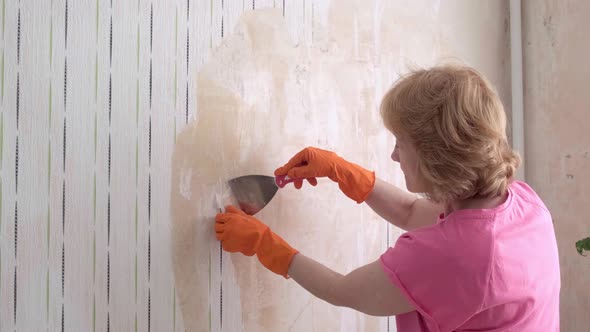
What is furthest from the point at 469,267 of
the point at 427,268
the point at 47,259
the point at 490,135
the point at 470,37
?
the point at 470,37

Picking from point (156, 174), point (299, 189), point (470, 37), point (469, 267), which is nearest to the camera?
point (469, 267)

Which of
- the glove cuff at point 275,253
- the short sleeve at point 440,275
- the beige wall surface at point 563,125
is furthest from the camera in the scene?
the beige wall surface at point 563,125

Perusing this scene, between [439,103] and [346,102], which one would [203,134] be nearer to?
[346,102]

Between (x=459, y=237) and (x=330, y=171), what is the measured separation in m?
0.41

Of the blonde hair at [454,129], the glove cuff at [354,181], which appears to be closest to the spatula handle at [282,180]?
the glove cuff at [354,181]

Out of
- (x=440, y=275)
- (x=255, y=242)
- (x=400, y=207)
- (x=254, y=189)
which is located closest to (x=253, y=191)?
(x=254, y=189)

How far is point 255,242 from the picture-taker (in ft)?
4.32

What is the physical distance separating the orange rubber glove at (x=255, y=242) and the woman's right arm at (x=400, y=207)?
1.05 ft

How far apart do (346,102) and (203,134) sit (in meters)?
0.45

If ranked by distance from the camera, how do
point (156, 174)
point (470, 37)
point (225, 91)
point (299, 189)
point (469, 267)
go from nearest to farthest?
point (469, 267) < point (156, 174) < point (225, 91) < point (299, 189) < point (470, 37)

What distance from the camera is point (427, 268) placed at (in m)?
1.12

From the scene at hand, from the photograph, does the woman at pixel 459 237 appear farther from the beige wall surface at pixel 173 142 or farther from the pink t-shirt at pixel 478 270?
the beige wall surface at pixel 173 142

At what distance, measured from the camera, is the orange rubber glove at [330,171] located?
1422 mm

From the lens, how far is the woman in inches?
43.9
